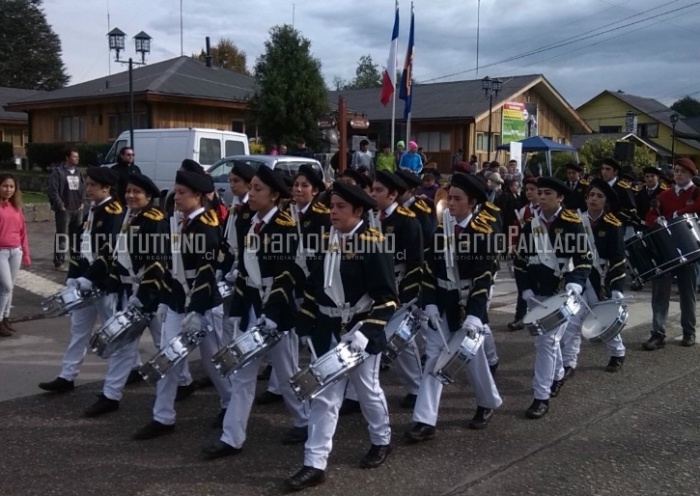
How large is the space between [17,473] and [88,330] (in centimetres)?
189

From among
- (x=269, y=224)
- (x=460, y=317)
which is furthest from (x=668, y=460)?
(x=269, y=224)

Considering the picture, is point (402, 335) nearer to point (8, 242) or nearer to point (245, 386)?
point (245, 386)

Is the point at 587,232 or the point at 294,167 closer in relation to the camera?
the point at 587,232

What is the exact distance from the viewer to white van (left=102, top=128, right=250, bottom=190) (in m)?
Result: 18.1

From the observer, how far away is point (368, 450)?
5438mm

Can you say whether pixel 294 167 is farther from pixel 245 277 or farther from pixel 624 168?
pixel 245 277

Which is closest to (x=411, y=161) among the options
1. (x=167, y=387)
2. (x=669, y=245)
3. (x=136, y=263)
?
(x=669, y=245)

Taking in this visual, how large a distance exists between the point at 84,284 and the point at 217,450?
2.18 metres

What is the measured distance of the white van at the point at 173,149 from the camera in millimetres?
18125

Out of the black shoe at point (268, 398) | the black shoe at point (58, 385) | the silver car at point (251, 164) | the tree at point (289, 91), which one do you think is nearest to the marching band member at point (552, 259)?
the black shoe at point (268, 398)

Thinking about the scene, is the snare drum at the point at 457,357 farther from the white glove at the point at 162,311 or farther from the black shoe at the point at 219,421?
the white glove at the point at 162,311

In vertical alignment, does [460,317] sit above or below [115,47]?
below

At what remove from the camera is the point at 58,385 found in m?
6.73

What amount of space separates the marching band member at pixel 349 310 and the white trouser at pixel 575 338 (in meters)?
2.80
